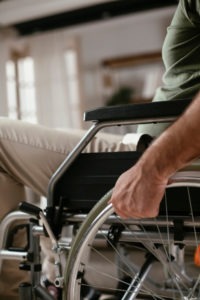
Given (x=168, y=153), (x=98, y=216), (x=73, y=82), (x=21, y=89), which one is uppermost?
(x=73, y=82)

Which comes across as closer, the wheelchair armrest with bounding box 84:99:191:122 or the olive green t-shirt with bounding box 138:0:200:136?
the wheelchair armrest with bounding box 84:99:191:122

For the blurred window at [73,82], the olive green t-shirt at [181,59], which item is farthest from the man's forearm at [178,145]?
the blurred window at [73,82]

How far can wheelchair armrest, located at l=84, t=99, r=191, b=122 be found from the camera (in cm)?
79

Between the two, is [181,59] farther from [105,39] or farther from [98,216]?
[105,39]

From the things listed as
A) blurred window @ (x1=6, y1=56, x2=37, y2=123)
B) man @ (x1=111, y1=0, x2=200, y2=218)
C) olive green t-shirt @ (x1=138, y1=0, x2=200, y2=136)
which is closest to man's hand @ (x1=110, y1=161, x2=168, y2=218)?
man @ (x1=111, y1=0, x2=200, y2=218)

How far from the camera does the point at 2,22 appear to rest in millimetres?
3842

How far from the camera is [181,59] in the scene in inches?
40.1

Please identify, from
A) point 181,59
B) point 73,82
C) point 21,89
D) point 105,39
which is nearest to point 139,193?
point 181,59

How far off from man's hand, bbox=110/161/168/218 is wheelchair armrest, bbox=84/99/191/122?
107 millimetres

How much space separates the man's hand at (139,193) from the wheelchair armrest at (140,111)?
0.11 meters

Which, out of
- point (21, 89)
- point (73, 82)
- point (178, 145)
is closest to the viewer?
point (178, 145)

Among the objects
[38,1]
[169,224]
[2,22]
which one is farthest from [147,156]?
[2,22]

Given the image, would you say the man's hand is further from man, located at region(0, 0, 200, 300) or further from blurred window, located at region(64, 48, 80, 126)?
blurred window, located at region(64, 48, 80, 126)

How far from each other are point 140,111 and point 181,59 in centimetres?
27
